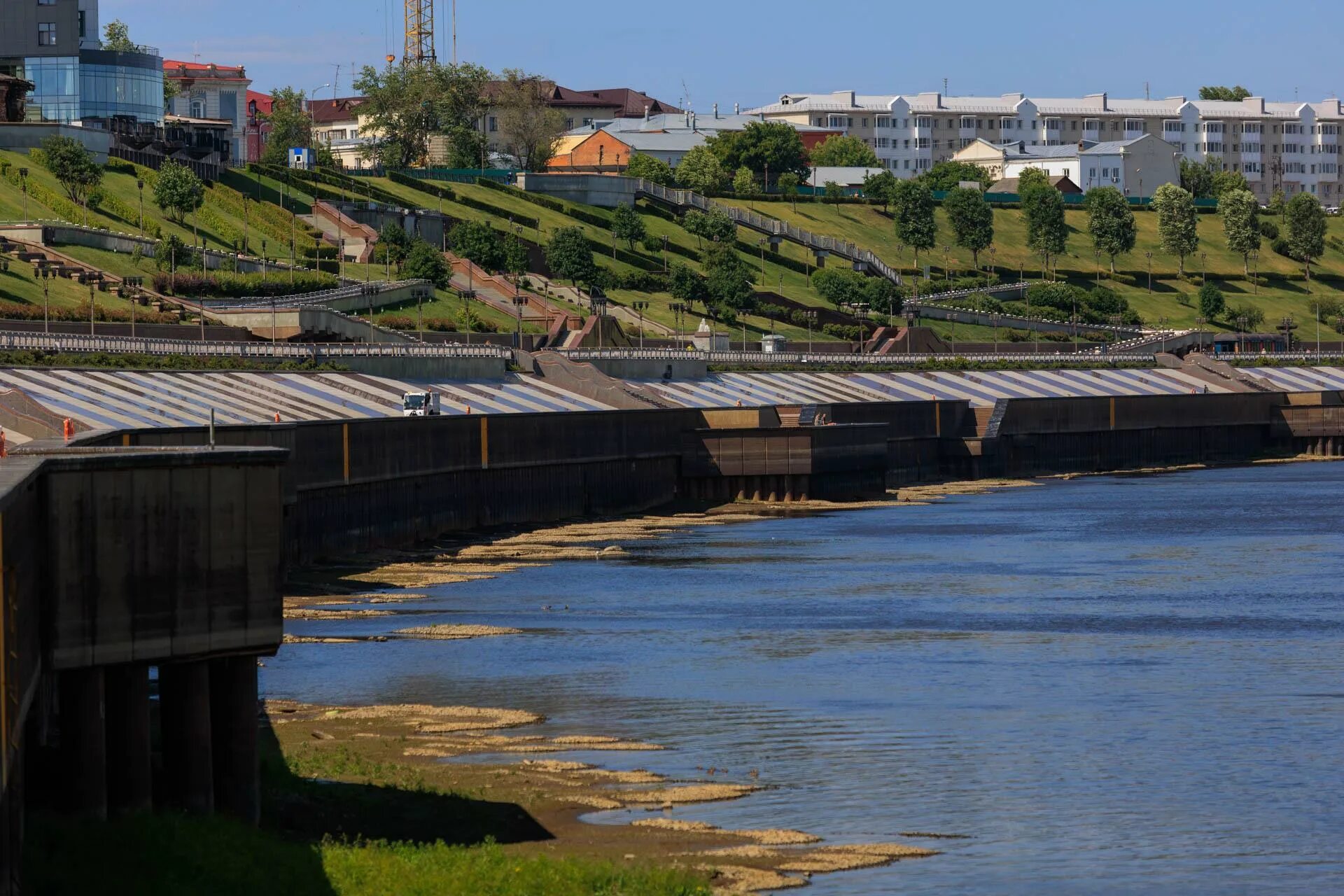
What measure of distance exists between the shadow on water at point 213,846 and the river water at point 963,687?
168 inches

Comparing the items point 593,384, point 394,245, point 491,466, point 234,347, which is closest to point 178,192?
point 394,245

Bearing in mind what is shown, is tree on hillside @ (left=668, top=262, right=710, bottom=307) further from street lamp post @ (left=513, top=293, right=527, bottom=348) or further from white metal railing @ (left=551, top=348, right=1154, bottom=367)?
street lamp post @ (left=513, top=293, right=527, bottom=348)

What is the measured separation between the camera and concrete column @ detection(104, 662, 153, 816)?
31047 mm

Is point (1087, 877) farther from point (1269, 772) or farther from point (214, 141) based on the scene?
point (214, 141)

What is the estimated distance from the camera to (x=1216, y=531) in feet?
348

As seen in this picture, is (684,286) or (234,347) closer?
(234,347)

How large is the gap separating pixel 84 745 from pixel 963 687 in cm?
2859

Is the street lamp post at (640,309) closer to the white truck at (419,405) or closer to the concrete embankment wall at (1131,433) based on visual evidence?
the concrete embankment wall at (1131,433)

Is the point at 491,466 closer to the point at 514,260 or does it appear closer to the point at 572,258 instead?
Answer: the point at 514,260

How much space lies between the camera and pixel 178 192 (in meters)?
165

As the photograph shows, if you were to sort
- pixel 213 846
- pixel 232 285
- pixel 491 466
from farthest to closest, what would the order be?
pixel 232 285
pixel 491 466
pixel 213 846

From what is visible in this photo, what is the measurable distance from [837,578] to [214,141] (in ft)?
430

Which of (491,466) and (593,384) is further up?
(593,384)

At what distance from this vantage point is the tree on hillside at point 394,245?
185500 millimetres
